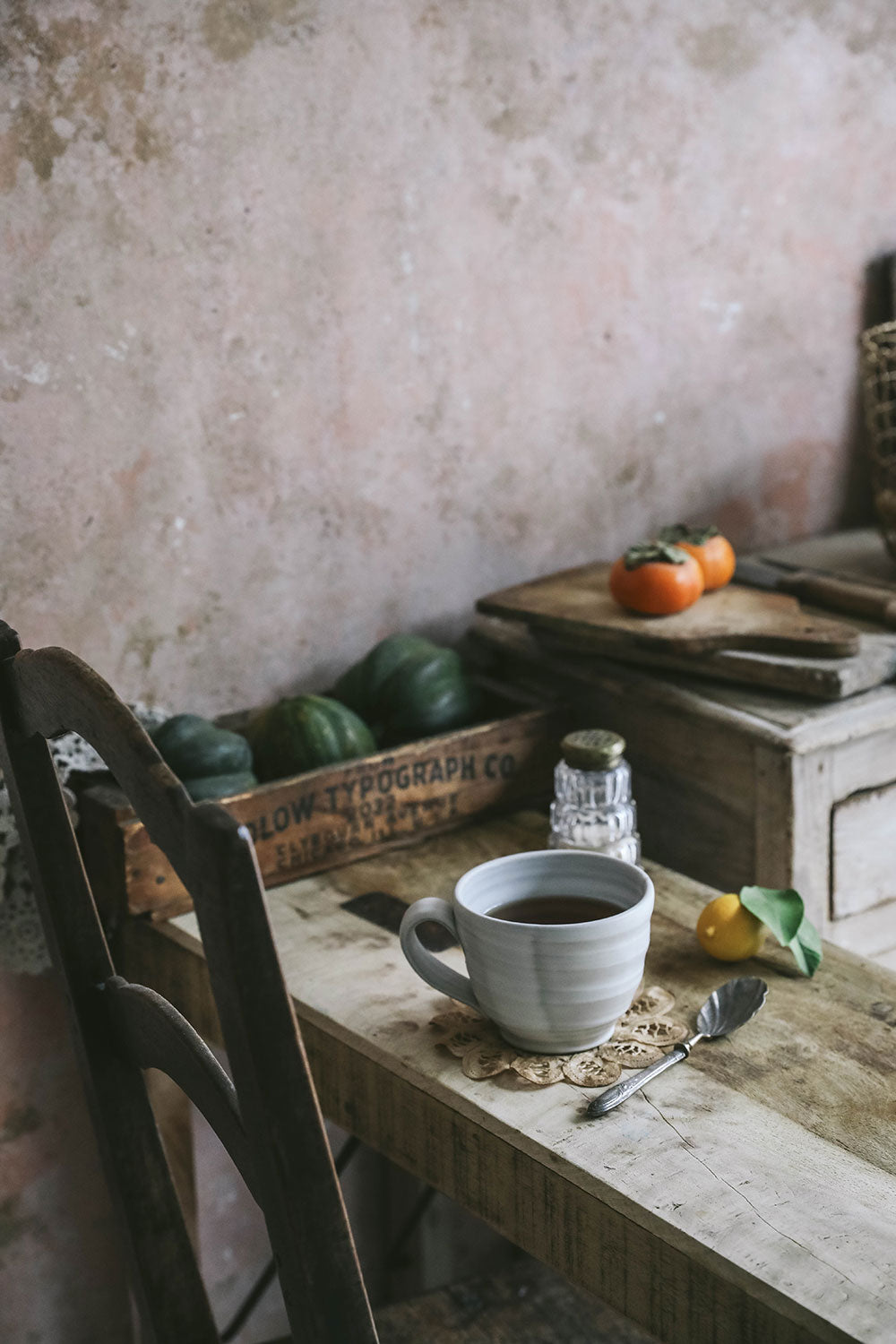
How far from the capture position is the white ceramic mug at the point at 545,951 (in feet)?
3.08

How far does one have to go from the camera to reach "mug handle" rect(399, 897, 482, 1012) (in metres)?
0.98

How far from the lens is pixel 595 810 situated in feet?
4.33

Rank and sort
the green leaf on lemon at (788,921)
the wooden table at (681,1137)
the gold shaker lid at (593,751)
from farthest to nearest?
the gold shaker lid at (593,751) < the green leaf on lemon at (788,921) < the wooden table at (681,1137)

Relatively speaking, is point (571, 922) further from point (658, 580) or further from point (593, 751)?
point (658, 580)

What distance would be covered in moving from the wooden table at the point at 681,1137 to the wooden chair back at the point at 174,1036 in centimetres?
21

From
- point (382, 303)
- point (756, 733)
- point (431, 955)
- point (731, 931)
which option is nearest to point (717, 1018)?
point (731, 931)

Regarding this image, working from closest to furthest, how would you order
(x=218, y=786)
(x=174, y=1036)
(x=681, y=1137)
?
(x=174, y=1036)
(x=681, y=1137)
(x=218, y=786)

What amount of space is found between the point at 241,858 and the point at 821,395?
1.70m

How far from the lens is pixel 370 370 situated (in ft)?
5.29

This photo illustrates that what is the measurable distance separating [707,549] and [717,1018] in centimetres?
71

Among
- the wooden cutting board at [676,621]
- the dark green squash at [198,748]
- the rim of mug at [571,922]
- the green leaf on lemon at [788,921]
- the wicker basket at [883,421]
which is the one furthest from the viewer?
the wicker basket at [883,421]

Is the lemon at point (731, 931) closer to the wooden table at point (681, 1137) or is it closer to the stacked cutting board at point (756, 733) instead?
the wooden table at point (681, 1137)

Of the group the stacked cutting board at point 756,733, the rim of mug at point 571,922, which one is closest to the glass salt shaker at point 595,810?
the stacked cutting board at point 756,733

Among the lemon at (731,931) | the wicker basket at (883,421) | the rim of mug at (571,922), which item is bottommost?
the lemon at (731,931)
